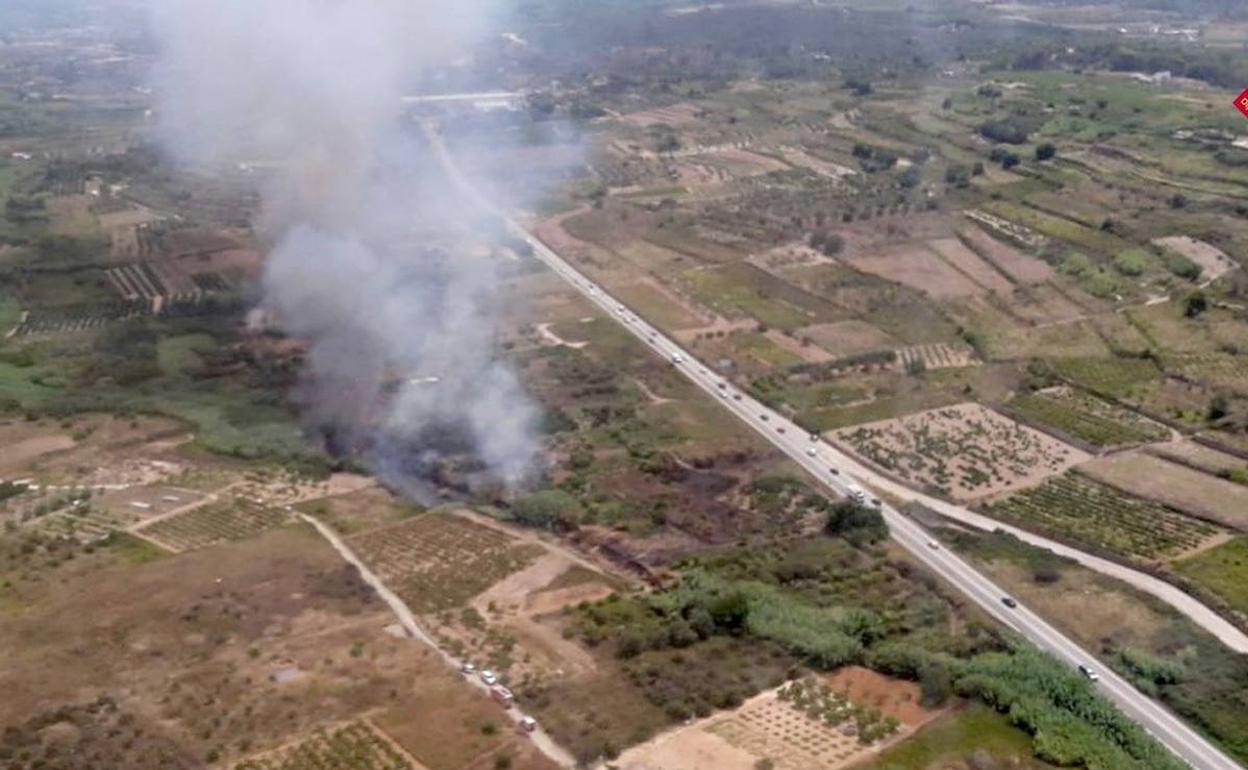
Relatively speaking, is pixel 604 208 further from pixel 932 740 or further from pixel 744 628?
pixel 932 740

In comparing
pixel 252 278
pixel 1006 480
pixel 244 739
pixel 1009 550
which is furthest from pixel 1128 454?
pixel 252 278

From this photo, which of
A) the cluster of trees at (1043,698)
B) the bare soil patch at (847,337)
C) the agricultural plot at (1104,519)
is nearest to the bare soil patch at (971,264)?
the bare soil patch at (847,337)

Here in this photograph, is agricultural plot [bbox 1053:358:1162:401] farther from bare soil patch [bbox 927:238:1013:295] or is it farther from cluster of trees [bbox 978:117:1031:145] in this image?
cluster of trees [bbox 978:117:1031:145]

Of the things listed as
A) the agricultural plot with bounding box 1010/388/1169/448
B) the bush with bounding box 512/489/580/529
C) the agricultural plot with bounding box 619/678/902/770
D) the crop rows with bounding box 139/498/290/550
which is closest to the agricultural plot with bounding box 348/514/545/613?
the bush with bounding box 512/489/580/529

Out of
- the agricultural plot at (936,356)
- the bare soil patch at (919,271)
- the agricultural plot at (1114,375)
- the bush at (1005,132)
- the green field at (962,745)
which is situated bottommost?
the agricultural plot at (936,356)

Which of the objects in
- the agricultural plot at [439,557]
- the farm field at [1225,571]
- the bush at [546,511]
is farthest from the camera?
the bush at [546,511]

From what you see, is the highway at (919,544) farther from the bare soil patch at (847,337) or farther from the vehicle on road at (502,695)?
the vehicle on road at (502,695)

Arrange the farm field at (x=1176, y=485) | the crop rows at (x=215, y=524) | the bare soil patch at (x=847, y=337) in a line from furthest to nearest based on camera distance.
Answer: the bare soil patch at (x=847, y=337) → the farm field at (x=1176, y=485) → the crop rows at (x=215, y=524)
